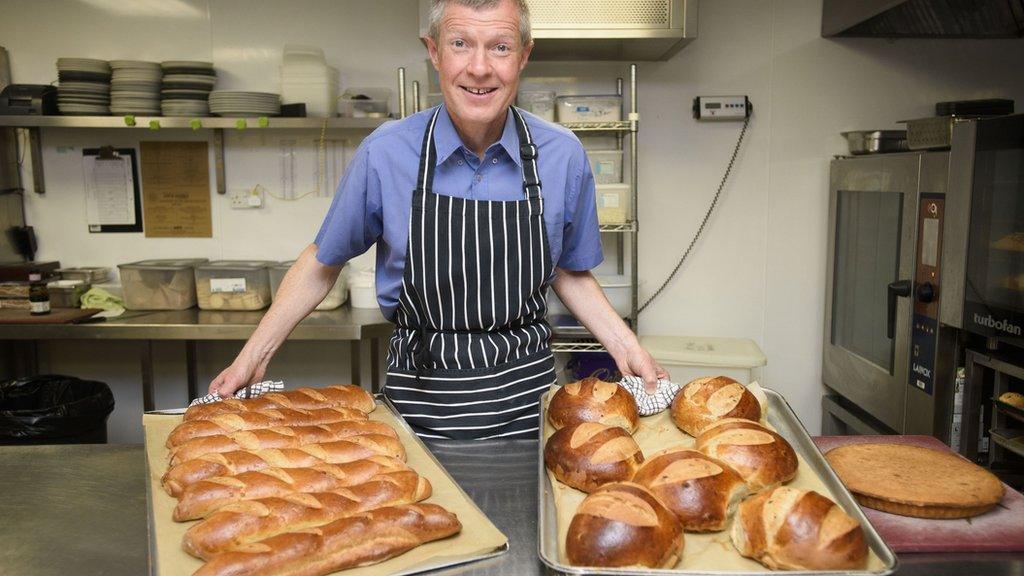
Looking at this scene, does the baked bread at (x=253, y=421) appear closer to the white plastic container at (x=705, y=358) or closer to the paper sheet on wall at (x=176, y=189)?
the white plastic container at (x=705, y=358)

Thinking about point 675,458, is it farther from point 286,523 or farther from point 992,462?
point 992,462

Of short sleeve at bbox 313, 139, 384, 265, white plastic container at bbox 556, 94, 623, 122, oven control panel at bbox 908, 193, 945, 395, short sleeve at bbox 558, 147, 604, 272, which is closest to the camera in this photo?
short sleeve at bbox 313, 139, 384, 265

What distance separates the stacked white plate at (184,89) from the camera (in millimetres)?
3744

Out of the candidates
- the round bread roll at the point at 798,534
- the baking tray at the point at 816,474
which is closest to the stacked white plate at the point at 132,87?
the baking tray at the point at 816,474

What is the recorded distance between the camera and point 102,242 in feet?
13.8

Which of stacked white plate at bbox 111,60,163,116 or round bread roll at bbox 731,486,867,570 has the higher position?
stacked white plate at bbox 111,60,163,116

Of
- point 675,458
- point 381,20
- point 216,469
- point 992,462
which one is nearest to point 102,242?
point 381,20

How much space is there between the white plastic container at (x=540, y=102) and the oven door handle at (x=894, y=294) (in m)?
1.62

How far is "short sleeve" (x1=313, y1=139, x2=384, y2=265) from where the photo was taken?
190 cm

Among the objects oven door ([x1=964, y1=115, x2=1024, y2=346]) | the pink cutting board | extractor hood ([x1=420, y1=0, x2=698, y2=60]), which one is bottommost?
the pink cutting board

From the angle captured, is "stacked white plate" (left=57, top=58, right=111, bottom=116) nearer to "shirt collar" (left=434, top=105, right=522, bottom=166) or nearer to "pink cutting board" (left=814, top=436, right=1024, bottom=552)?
"shirt collar" (left=434, top=105, right=522, bottom=166)

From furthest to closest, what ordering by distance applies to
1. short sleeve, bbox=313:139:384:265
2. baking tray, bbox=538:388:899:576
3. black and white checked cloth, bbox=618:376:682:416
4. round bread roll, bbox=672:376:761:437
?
short sleeve, bbox=313:139:384:265, black and white checked cloth, bbox=618:376:682:416, round bread roll, bbox=672:376:761:437, baking tray, bbox=538:388:899:576

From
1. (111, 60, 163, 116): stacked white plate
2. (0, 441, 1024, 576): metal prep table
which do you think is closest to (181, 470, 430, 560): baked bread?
(0, 441, 1024, 576): metal prep table

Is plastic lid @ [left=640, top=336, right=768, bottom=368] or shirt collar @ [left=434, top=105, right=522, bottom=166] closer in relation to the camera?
shirt collar @ [left=434, top=105, right=522, bottom=166]
